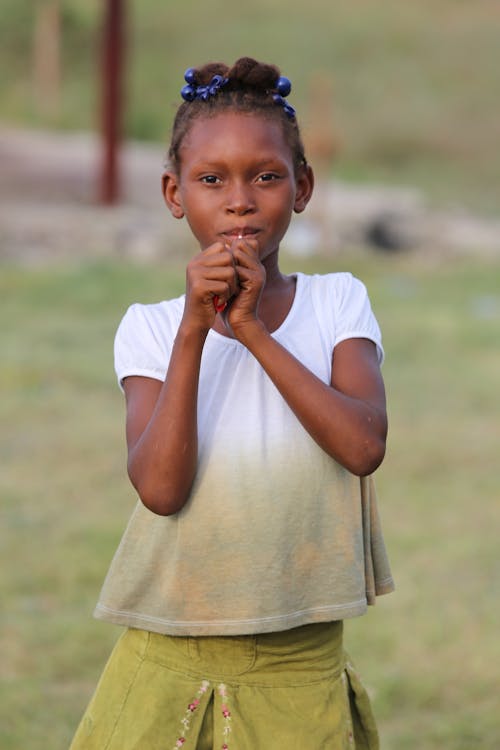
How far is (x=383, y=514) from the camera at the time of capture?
183 inches

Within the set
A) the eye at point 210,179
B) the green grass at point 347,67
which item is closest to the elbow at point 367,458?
the eye at point 210,179

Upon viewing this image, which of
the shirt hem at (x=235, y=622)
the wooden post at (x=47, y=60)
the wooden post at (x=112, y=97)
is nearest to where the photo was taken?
the shirt hem at (x=235, y=622)

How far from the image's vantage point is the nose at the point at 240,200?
1.73 metres

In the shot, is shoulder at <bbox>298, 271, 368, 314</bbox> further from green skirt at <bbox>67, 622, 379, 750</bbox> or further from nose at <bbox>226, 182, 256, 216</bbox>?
green skirt at <bbox>67, 622, 379, 750</bbox>

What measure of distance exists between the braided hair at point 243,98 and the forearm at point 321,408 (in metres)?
0.30

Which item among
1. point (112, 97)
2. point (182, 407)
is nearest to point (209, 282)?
point (182, 407)

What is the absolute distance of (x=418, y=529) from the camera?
4.47 m

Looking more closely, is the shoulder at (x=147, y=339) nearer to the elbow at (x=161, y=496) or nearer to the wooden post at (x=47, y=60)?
the elbow at (x=161, y=496)

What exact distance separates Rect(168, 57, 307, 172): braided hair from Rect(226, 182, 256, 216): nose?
114 millimetres

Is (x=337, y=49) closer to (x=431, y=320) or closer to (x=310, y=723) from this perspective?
(x=431, y=320)

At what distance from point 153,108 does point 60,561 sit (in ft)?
54.7

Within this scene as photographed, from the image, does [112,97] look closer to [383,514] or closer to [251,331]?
[383,514]

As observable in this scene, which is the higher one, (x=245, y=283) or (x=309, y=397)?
(x=245, y=283)

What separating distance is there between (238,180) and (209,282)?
17 cm
